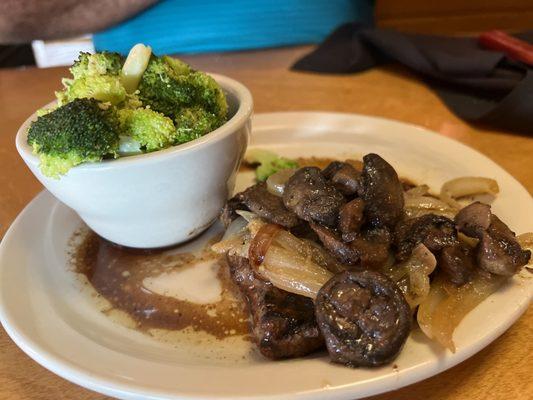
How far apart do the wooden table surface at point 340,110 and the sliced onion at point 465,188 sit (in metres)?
0.29

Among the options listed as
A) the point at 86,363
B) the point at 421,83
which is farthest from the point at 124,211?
the point at 421,83

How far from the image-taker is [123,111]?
47.6 inches

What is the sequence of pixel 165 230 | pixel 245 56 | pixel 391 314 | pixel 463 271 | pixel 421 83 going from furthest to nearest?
pixel 245 56 < pixel 421 83 < pixel 165 230 < pixel 463 271 < pixel 391 314

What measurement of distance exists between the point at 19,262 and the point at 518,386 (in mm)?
1124

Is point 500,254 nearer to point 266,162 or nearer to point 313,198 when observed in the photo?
point 313,198

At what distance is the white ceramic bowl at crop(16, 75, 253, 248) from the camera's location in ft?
3.75

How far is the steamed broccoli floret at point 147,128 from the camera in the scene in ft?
3.84

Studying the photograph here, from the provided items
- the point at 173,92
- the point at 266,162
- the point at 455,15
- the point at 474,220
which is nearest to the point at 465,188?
the point at 474,220

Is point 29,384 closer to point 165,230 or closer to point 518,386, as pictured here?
point 165,230

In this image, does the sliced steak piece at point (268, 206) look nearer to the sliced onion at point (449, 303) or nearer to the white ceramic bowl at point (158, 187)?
the white ceramic bowl at point (158, 187)

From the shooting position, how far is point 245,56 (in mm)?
2961

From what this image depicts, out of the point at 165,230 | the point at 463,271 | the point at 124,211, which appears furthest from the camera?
the point at 165,230

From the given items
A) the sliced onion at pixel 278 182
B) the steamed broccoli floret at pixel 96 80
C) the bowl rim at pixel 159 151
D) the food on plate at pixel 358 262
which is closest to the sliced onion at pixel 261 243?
the food on plate at pixel 358 262

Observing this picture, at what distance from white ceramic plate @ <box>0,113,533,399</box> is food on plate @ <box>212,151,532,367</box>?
1.5 inches
